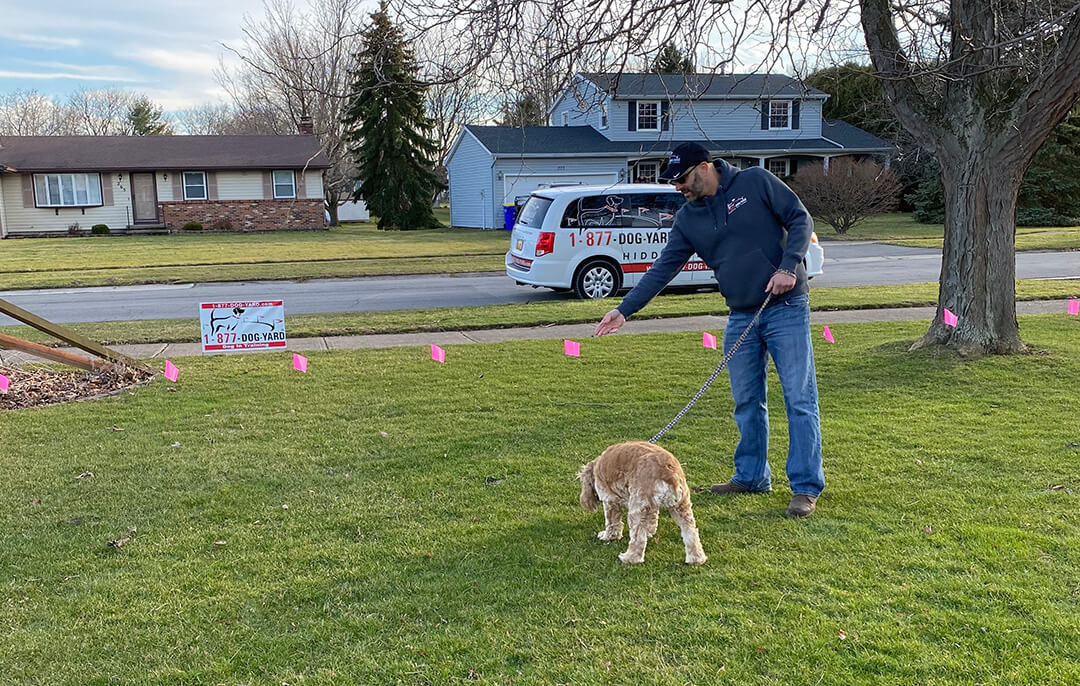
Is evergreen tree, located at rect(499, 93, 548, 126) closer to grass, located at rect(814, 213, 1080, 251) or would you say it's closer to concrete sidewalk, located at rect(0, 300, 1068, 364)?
concrete sidewalk, located at rect(0, 300, 1068, 364)

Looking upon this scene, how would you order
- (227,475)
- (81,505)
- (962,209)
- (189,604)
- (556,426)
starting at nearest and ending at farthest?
(189,604) → (81,505) → (227,475) → (556,426) → (962,209)

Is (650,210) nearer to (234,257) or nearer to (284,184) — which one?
(234,257)

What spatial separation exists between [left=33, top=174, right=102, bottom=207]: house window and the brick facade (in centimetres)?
302

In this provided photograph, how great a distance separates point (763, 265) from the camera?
185 inches

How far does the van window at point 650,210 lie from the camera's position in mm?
14109

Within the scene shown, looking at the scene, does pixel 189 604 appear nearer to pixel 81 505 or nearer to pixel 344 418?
pixel 81 505

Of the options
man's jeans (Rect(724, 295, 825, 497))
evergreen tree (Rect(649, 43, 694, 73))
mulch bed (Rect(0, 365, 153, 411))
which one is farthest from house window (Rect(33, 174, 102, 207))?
man's jeans (Rect(724, 295, 825, 497))

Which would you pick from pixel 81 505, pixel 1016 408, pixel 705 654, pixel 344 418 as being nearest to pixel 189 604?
pixel 81 505

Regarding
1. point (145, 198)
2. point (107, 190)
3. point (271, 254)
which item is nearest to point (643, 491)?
point (271, 254)

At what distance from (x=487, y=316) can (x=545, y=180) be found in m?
25.1

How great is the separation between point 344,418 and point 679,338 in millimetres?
4880

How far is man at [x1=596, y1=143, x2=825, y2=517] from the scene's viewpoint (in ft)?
15.1

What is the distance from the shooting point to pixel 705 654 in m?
3.26

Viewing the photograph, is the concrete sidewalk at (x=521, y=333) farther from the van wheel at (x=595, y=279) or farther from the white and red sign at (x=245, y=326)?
the van wheel at (x=595, y=279)
